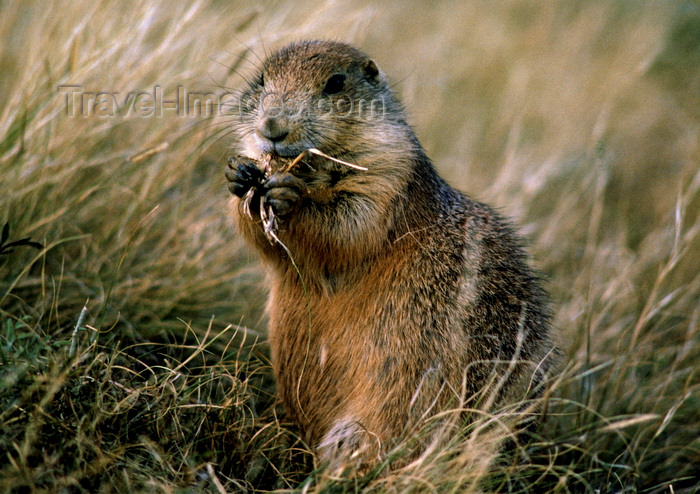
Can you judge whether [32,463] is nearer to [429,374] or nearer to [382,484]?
[382,484]

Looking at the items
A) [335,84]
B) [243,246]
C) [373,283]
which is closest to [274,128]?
[335,84]

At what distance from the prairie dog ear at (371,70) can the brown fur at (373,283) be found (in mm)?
124

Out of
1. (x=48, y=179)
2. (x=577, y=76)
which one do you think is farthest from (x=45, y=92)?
(x=577, y=76)

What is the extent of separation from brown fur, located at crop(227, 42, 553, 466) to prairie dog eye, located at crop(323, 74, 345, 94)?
0.10 ft

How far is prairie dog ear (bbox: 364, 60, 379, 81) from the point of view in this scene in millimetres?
3578

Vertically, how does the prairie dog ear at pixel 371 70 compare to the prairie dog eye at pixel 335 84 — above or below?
above

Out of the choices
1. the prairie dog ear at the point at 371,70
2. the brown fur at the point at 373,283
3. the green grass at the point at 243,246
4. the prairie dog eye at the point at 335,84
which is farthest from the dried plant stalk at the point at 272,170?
the prairie dog ear at the point at 371,70

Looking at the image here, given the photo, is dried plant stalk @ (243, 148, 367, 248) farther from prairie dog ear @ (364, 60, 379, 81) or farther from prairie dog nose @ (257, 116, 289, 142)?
prairie dog ear @ (364, 60, 379, 81)

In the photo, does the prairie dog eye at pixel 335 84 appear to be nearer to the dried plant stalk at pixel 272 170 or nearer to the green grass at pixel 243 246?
the dried plant stalk at pixel 272 170

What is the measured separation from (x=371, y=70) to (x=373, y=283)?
1.22 meters

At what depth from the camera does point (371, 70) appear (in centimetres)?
360

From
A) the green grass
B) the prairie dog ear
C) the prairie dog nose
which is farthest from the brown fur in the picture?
the green grass

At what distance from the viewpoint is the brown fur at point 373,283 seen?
9.75 feet

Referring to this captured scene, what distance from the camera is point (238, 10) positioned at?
5.38m
